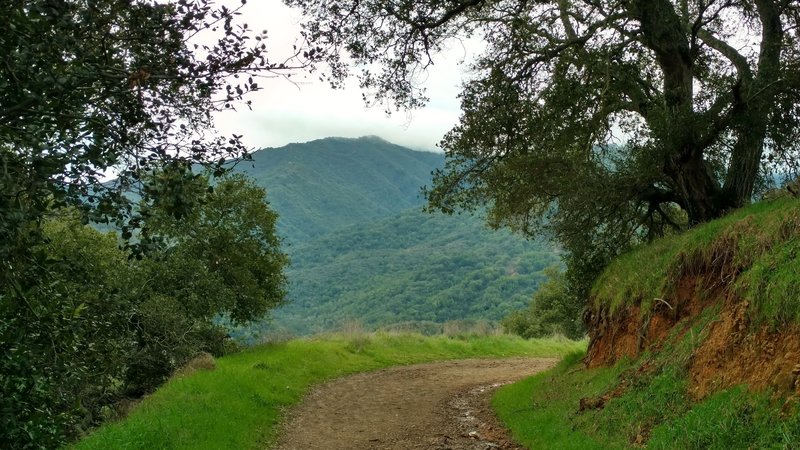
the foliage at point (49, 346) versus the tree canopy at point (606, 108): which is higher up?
the tree canopy at point (606, 108)

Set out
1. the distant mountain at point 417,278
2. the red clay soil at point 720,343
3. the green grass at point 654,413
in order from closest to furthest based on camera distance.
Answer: the green grass at point 654,413
the red clay soil at point 720,343
the distant mountain at point 417,278

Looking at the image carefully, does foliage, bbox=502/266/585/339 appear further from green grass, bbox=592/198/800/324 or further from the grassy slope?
the grassy slope

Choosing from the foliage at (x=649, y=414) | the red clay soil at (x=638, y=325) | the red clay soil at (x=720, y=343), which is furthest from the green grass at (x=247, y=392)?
the red clay soil at (x=638, y=325)

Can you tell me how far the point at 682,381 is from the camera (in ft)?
28.0

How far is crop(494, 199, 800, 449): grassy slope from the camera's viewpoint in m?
6.74

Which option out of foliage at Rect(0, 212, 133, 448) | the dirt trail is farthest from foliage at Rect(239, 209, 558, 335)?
foliage at Rect(0, 212, 133, 448)

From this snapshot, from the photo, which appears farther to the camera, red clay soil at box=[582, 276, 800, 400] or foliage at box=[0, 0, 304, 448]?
red clay soil at box=[582, 276, 800, 400]

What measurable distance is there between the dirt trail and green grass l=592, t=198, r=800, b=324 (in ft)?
13.2

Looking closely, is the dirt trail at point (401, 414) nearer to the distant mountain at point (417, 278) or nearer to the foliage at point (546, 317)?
the foliage at point (546, 317)

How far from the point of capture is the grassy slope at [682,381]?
22.1ft

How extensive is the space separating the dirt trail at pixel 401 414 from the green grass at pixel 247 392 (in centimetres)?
68

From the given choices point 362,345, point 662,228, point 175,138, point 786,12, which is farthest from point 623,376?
point 362,345

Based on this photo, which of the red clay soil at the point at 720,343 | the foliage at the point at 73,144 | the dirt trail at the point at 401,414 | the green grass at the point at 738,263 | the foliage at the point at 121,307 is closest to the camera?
the foliage at the point at 73,144

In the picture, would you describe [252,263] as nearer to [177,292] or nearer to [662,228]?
[177,292]
